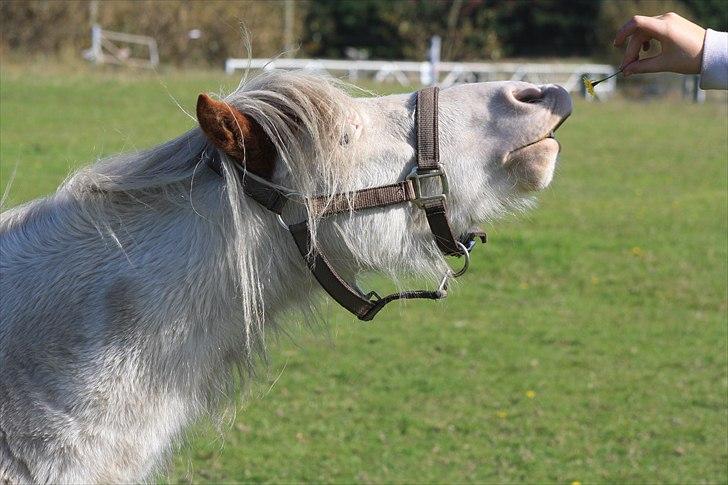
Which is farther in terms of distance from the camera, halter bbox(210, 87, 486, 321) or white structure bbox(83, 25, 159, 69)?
white structure bbox(83, 25, 159, 69)

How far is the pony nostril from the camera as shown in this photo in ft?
7.91

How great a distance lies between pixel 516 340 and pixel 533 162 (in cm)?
525

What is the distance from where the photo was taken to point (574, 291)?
9023mm

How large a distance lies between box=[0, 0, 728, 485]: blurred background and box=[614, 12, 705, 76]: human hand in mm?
380

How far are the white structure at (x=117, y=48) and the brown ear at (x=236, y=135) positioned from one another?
20946mm

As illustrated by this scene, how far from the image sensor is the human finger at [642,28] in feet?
9.02

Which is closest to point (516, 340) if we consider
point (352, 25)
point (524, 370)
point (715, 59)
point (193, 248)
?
point (524, 370)

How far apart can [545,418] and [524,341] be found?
1656 millimetres

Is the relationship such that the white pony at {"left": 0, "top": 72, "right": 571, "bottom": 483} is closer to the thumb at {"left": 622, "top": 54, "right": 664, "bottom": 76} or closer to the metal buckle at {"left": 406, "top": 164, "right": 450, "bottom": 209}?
the metal buckle at {"left": 406, "top": 164, "right": 450, "bottom": 209}

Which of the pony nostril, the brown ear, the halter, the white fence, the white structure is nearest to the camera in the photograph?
the brown ear

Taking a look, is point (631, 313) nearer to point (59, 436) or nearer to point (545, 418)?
point (545, 418)

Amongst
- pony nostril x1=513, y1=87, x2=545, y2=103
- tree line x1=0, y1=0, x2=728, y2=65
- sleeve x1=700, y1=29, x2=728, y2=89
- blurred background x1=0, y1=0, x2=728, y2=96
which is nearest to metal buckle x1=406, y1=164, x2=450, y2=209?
pony nostril x1=513, y1=87, x2=545, y2=103

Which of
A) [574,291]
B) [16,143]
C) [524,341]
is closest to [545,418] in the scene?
[524,341]

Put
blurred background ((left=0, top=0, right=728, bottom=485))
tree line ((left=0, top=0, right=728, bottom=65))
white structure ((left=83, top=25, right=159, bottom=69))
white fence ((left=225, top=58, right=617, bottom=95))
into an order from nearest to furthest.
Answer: blurred background ((left=0, top=0, right=728, bottom=485)) → white structure ((left=83, top=25, right=159, bottom=69)) → tree line ((left=0, top=0, right=728, bottom=65)) → white fence ((left=225, top=58, right=617, bottom=95))
